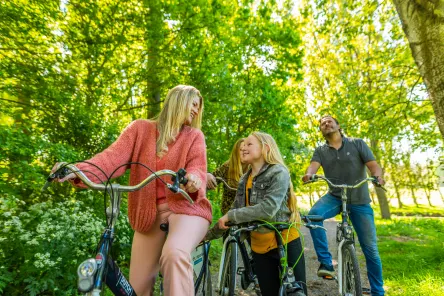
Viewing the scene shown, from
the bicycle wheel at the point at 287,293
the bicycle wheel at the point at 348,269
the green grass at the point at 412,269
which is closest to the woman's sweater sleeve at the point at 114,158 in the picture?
the bicycle wheel at the point at 287,293

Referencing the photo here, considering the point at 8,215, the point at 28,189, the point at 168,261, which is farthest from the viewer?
the point at 28,189

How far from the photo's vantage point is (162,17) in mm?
6598

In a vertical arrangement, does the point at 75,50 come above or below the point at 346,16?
below

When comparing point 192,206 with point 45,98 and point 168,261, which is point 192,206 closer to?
Answer: point 168,261

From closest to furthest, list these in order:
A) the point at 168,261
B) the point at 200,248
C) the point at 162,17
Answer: the point at 168,261 → the point at 200,248 → the point at 162,17

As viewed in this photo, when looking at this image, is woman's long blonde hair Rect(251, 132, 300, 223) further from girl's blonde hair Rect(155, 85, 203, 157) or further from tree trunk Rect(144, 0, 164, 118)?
tree trunk Rect(144, 0, 164, 118)

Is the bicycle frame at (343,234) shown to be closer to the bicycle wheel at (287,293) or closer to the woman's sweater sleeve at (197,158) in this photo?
the bicycle wheel at (287,293)

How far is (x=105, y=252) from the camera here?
5.14ft

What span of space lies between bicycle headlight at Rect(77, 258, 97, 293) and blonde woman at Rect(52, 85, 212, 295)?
535 mm

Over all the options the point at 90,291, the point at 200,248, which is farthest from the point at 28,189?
the point at 90,291

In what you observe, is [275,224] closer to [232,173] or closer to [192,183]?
[192,183]

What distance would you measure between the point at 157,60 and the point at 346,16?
4.15 meters

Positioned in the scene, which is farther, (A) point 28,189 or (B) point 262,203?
(A) point 28,189

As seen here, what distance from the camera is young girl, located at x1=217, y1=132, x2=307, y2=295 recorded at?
104 inches
